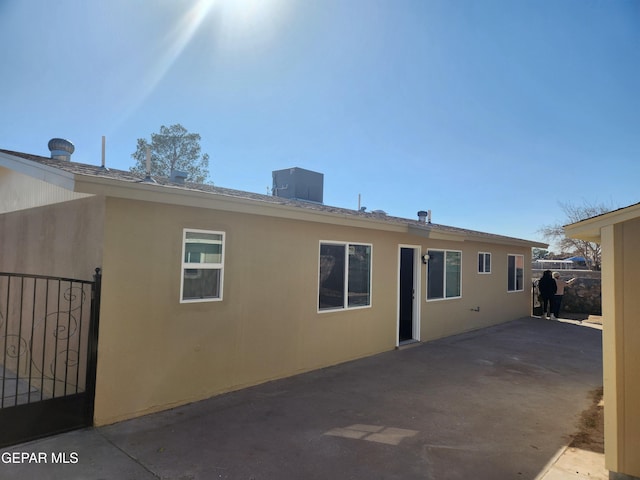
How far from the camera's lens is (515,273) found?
12641 millimetres

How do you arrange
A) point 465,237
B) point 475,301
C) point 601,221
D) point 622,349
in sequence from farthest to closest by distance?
point 475,301
point 465,237
point 601,221
point 622,349

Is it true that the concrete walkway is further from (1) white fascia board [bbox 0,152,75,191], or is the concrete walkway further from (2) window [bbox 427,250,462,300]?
(2) window [bbox 427,250,462,300]

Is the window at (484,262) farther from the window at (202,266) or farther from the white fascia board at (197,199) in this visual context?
the window at (202,266)

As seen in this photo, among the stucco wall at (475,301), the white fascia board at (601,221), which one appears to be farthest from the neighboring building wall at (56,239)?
the stucco wall at (475,301)

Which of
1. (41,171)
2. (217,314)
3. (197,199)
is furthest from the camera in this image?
(217,314)

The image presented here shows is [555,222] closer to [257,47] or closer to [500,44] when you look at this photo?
[500,44]

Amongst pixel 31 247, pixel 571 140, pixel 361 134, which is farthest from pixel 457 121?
pixel 31 247

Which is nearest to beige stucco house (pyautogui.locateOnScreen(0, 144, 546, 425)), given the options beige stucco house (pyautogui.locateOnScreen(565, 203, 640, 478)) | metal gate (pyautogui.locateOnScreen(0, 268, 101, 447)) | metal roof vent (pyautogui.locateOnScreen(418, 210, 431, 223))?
metal gate (pyautogui.locateOnScreen(0, 268, 101, 447))

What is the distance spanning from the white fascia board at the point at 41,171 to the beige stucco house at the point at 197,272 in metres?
0.02

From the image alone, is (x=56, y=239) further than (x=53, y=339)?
Yes

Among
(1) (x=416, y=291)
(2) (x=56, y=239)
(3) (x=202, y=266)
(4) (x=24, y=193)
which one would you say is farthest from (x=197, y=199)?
(1) (x=416, y=291)

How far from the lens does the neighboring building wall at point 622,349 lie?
2.94m

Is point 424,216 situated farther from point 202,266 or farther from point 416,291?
point 202,266

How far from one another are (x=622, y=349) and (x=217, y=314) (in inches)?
168
